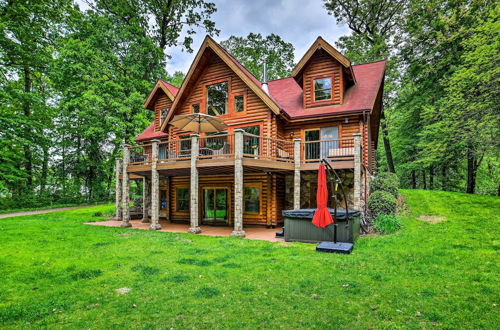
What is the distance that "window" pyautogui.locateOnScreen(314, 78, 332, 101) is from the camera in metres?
14.2

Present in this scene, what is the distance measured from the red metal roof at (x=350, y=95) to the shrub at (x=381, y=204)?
14.0 ft

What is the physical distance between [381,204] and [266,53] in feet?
76.5

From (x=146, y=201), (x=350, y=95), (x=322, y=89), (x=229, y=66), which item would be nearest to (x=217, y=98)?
(x=229, y=66)

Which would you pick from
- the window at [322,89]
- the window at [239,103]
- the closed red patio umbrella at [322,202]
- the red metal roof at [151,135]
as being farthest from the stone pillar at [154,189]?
the window at [322,89]

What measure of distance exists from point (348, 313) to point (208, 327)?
213 centimetres

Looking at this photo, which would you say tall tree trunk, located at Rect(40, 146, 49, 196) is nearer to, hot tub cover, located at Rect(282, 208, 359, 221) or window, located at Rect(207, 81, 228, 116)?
window, located at Rect(207, 81, 228, 116)

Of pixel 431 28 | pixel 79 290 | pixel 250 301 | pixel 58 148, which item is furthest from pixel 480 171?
pixel 58 148

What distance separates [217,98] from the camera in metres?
15.5

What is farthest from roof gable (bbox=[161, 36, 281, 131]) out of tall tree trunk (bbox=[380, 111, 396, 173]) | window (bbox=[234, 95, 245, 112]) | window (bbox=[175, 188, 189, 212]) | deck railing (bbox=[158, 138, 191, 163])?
tall tree trunk (bbox=[380, 111, 396, 173])

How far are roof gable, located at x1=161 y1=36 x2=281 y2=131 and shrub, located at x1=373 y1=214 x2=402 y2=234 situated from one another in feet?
22.1

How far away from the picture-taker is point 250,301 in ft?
14.5

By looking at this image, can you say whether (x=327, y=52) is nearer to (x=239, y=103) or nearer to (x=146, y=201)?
(x=239, y=103)

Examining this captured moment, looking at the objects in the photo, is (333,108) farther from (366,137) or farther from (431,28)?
(431,28)

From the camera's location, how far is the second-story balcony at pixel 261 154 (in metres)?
11.3
